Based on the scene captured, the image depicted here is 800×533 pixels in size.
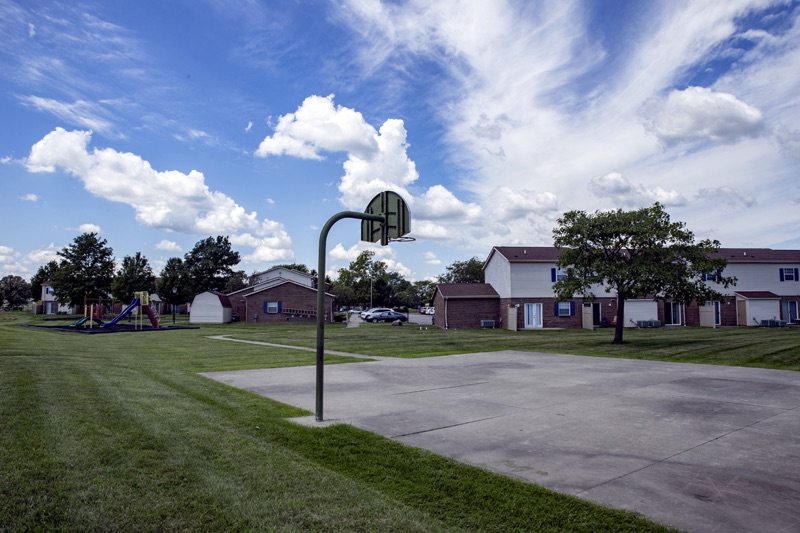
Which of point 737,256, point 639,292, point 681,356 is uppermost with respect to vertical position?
point 737,256

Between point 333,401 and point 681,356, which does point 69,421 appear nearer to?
point 333,401

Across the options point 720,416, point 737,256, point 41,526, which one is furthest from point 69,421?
point 737,256

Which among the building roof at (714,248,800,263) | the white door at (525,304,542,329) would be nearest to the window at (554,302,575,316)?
the white door at (525,304,542,329)

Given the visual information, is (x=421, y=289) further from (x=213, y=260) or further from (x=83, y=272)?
(x=83, y=272)

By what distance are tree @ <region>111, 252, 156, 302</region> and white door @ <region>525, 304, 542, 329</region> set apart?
4404 cm

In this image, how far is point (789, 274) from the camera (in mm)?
45781

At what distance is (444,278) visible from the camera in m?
116

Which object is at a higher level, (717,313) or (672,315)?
(717,313)

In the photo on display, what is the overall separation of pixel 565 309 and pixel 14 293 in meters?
119

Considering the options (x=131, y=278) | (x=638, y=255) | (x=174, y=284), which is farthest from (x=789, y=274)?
(x=131, y=278)

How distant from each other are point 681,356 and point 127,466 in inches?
789

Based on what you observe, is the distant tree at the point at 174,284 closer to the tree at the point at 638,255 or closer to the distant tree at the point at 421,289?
the tree at the point at 638,255

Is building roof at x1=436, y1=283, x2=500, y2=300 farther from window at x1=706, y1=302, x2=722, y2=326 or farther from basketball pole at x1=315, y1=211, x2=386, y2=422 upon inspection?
basketball pole at x1=315, y1=211, x2=386, y2=422

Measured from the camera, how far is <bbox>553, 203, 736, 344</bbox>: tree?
2452 centimetres
